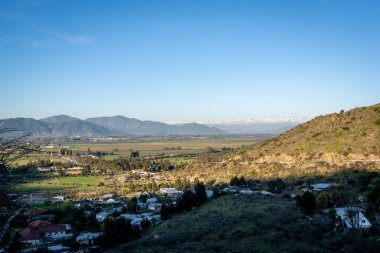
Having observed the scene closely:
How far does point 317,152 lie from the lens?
56469 mm

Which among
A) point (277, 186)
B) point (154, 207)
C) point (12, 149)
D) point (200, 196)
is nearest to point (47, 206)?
point (154, 207)

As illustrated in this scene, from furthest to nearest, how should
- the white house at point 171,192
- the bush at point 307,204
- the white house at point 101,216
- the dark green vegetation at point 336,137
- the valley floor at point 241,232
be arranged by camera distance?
1. the white house at point 171,192
2. the dark green vegetation at point 336,137
3. the white house at point 101,216
4. the bush at point 307,204
5. the valley floor at point 241,232

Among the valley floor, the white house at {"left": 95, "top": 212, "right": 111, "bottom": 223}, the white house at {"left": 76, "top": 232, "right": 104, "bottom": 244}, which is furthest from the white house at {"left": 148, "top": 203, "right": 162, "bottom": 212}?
the valley floor

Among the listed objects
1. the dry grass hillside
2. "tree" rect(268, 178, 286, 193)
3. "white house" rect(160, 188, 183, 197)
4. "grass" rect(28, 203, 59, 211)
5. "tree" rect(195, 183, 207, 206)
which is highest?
the dry grass hillside

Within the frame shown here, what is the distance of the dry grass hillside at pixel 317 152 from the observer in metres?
50.7

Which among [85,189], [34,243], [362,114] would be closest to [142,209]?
[34,243]

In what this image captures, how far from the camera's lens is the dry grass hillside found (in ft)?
166

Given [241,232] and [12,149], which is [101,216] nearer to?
[241,232]

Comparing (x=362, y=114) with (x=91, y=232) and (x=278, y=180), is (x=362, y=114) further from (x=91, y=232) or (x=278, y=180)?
(x=91, y=232)

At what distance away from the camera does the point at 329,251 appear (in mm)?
21422

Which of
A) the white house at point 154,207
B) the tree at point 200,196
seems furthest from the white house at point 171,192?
the tree at point 200,196

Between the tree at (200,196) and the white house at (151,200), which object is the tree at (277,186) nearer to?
the tree at (200,196)

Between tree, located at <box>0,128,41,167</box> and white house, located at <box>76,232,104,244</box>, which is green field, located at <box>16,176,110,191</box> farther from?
tree, located at <box>0,128,41,167</box>

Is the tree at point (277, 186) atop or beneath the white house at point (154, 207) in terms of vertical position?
atop
